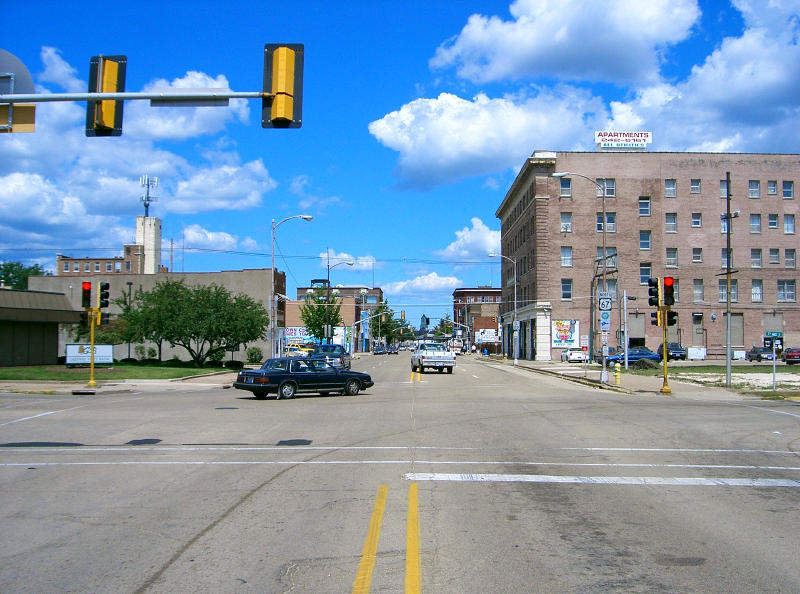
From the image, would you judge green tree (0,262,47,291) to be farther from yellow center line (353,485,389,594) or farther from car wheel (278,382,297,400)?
yellow center line (353,485,389,594)

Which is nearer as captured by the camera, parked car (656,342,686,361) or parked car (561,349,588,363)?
parked car (561,349,588,363)

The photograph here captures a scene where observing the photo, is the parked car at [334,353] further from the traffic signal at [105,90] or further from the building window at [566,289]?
the building window at [566,289]

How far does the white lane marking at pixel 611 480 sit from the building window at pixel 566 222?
64.1 m

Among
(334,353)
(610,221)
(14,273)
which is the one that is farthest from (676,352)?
(14,273)

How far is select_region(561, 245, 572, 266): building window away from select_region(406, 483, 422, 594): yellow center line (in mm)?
65961

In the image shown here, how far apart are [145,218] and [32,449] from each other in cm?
10303

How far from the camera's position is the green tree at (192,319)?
47250 millimetres

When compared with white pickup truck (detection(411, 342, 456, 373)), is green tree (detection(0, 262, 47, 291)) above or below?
above

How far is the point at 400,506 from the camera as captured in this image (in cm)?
851

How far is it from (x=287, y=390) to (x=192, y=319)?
78.7ft

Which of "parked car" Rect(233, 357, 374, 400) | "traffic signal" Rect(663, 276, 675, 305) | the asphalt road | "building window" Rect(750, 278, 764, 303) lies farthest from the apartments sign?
the asphalt road

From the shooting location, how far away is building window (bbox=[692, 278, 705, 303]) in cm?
7356

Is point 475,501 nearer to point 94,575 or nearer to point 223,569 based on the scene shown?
point 223,569

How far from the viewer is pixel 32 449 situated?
13289 mm
